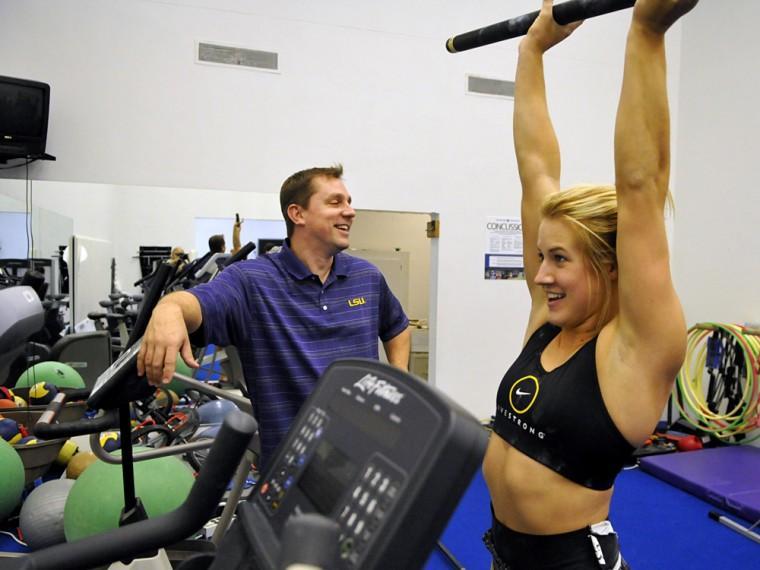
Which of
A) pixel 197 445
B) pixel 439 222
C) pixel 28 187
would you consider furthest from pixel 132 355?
pixel 439 222

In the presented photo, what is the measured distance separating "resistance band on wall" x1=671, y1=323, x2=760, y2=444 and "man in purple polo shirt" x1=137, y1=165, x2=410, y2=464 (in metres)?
3.40

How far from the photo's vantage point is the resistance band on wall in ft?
13.6

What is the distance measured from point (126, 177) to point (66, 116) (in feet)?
1.79

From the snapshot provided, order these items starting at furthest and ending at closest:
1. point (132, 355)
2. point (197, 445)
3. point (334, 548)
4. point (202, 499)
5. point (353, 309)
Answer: point (197, 445) → point (353, 309) → point (132, 355) → point (202, 499) → point (334, 548)

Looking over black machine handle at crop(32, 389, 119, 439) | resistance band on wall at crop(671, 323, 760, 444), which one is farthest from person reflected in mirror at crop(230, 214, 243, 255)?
resistance band on wall at crop(671, 323, 760, 444)

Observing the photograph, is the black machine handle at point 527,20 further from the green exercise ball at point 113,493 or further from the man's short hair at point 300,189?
the green exercise ball at point 113,493

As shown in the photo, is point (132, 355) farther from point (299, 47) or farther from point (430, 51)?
point (430, 51)

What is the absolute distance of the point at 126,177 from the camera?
382 centimetres

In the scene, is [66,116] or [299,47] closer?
[66,116]

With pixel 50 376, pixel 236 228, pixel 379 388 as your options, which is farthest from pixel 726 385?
pixel 50 376

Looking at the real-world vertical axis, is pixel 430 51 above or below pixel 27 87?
above

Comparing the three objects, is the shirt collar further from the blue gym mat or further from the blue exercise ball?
the blue gym mat

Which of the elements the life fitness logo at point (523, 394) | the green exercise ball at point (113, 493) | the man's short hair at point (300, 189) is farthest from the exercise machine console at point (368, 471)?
the green exercise ball at point (113, 493)

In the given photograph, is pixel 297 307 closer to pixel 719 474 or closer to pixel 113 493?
pixel 113 493
